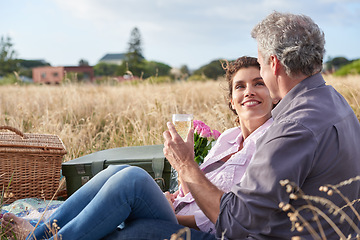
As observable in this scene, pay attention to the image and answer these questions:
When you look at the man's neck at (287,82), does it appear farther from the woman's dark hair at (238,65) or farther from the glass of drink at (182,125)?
the woman's dark hair at (238,65)

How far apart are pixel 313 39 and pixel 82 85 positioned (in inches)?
348

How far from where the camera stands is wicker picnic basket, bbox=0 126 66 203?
13.6 ft

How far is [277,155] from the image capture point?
1.68 m

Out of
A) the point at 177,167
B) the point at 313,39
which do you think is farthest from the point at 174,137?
the point at 313,39

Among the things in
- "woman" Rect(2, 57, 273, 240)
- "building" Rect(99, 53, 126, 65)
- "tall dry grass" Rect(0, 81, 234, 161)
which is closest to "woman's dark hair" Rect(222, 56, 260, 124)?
"woman" Rect(2, 57, 273, 240)

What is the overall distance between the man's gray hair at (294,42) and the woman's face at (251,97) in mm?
826

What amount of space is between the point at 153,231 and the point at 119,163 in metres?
1.90

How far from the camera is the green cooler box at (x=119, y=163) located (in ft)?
12.7

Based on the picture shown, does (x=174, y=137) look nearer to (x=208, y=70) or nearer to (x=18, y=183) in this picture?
(x=18, y=183)

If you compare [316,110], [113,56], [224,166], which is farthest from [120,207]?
[113,56]

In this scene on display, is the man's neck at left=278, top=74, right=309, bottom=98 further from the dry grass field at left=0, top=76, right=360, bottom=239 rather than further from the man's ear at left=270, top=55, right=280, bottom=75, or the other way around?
the dry grass field at left=0, top=76, right=360, bottom=239

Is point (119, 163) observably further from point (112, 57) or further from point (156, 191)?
point (112, 57)

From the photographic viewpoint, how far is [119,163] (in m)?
3.99

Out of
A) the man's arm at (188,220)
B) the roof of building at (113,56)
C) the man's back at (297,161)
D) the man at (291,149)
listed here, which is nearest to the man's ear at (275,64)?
the man at (291,149)
